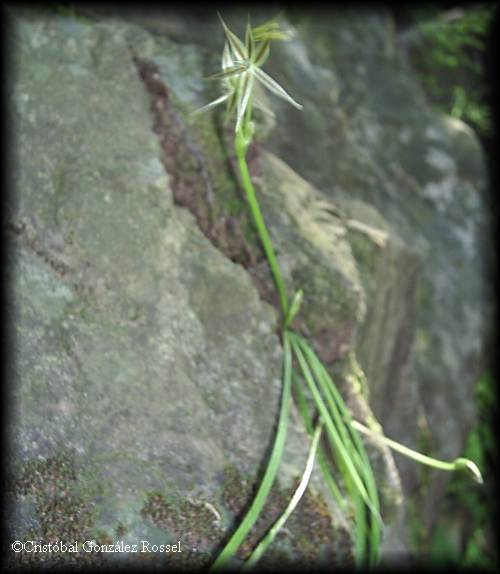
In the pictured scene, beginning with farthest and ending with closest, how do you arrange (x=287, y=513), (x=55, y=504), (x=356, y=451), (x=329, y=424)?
(x=356, y=451), (x=329, y=424), (x=287, y=513), (x=55, y=504)

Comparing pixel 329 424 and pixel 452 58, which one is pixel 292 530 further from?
pixel 452 58

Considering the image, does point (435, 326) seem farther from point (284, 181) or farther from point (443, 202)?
point (284, 181)

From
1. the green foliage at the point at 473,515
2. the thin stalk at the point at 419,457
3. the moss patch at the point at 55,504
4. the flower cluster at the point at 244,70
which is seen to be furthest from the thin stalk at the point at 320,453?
the green foliage at the point at 473,515

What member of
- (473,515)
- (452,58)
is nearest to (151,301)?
(473,515)

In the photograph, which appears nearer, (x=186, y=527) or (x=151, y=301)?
(x=186, y=527)

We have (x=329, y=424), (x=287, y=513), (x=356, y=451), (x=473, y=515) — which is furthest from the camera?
(x=473, y=515)

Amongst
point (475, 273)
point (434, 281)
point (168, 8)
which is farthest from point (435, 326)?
point (168, 8)
